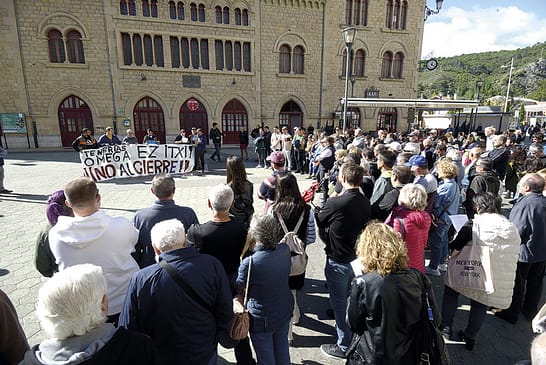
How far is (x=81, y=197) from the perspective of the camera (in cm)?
242

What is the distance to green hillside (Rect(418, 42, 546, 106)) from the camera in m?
99.1

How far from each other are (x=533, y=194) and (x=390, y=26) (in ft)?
79.0

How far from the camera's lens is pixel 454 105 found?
20500 millimetres

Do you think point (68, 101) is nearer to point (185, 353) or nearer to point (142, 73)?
point (142, 73)

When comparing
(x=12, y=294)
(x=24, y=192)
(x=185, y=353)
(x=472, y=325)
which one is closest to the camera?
(x=185, y=353)

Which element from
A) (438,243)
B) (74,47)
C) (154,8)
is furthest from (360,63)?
(438,243)

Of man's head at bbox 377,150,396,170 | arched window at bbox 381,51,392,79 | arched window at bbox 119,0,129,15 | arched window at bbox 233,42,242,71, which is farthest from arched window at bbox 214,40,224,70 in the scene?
man's head at bbox 377,150,396,170

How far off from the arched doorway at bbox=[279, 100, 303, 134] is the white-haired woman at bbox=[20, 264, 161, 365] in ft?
71.6

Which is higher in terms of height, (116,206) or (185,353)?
(185,353)

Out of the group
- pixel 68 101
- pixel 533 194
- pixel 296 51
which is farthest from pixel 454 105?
pixel 68 101

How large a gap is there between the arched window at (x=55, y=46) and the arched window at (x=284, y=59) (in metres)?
13.8

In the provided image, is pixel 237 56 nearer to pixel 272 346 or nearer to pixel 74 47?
pixel 74 47

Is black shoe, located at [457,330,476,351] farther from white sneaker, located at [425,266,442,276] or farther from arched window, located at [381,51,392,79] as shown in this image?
arched window, located at [381,51,392,79]

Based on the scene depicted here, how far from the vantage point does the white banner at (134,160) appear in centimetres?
935
